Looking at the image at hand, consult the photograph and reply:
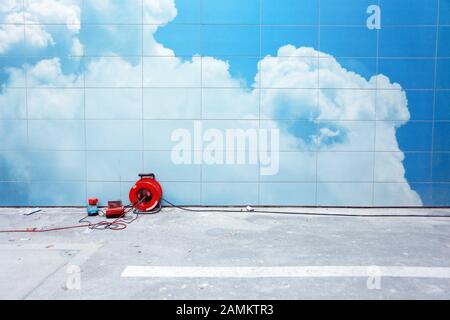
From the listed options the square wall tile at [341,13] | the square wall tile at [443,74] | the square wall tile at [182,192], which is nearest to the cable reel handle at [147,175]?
the square wall tile at [182,192]

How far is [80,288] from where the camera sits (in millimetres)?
2697

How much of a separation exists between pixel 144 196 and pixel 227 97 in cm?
239

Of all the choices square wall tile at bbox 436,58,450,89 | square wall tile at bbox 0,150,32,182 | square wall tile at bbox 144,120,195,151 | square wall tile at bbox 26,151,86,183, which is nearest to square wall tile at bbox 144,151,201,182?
square wall tile at bbox 144,120,195,151

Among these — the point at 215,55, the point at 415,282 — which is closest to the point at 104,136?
the point at 215,55

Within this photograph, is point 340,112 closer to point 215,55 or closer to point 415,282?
point 215,55

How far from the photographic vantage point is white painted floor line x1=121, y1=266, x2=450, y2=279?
117 inches

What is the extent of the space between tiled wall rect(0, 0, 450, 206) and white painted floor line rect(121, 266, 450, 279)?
2.55m

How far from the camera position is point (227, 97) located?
5523 millimetres

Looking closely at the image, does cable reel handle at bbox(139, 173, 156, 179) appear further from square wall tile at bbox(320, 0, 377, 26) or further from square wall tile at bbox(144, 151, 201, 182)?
square wall tile at bbox(320, 0, 377, 26)

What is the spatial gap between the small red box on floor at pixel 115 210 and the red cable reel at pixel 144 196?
229 mm

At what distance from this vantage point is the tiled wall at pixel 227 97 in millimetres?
5410

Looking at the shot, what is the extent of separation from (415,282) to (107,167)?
16.6 feet

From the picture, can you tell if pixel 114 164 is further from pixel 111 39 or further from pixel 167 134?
pixel 111 39

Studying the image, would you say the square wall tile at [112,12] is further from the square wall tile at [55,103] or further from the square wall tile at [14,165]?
the square wall tile at [14,165]
